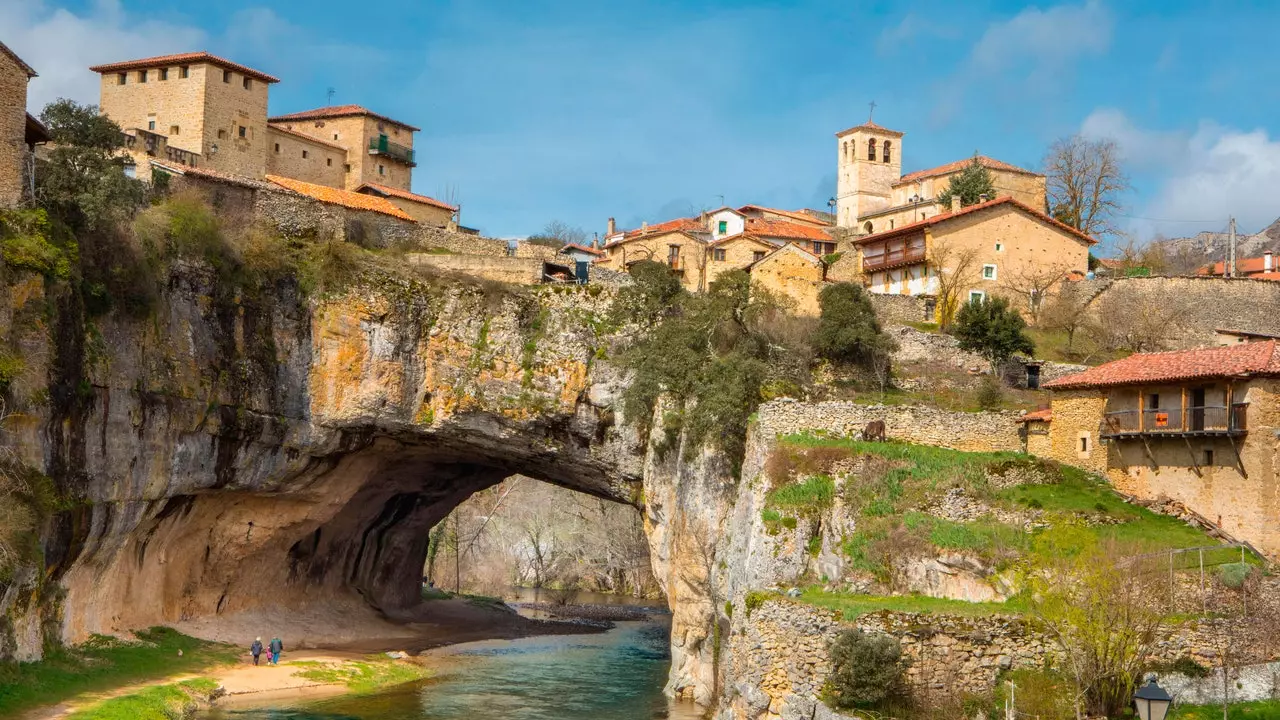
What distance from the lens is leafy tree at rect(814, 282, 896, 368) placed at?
45062 millimetres

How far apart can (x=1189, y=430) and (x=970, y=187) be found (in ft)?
108

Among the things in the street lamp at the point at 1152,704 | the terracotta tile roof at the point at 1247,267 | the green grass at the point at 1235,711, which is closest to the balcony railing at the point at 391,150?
the terracotta tile roof at the point at 1247,267

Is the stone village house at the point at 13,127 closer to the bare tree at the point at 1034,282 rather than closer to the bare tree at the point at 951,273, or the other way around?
the bare tree at the point at 951,273

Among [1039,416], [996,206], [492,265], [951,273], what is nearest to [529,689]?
[492,265]

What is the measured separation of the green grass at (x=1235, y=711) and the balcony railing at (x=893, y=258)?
34.4 meters

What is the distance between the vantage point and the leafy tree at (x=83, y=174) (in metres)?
39.0

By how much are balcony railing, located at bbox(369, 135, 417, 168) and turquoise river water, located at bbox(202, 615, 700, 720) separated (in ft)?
Answer: 81.9

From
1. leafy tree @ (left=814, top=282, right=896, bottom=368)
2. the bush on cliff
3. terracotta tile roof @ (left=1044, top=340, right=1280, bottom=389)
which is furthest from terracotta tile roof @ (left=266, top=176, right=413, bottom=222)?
terracotta tile roof @ (left=1044, top=340, right=1280, bottom=389)

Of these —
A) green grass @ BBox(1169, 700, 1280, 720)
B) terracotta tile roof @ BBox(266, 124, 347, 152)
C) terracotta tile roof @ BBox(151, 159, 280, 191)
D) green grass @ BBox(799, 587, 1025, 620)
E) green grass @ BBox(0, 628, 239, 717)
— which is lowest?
green grass @ BBox(0, 628, 239, 717)

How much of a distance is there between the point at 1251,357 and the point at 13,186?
3224 cm

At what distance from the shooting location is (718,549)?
39.8 m

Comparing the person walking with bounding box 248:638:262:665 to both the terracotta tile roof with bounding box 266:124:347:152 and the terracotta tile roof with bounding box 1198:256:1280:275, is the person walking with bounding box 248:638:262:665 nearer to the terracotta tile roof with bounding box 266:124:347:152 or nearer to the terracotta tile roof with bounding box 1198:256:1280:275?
the terracotta tile roof with bounding box 266:124:347:152

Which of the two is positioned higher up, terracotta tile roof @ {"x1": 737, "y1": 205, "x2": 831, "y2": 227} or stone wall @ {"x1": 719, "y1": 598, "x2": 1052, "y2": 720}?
terracotta tile roof @ {"x1": 737, "y1": 205, "x2": 831, "y2": 227}

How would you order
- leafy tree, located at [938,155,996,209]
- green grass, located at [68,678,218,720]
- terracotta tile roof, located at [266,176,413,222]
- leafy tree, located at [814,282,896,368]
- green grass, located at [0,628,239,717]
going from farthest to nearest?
leafy tree, located at [938,155,996,209]
terracotta tile roof, located at [266,176,413,222]
leafy tree, located at [814,282,896,368]
green grass, located at [0,628,239,717]
green grass, located at [68,678,218,720]
